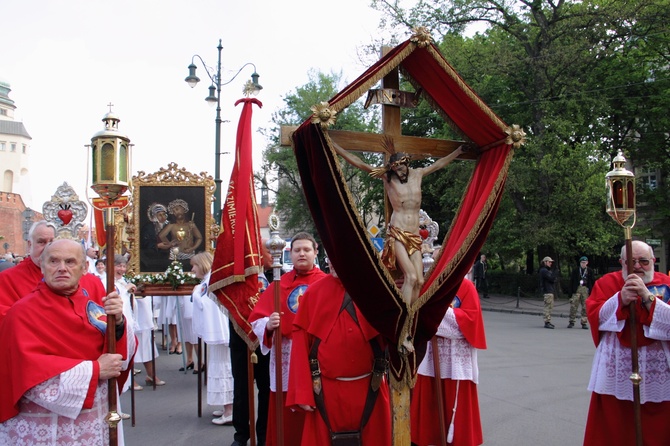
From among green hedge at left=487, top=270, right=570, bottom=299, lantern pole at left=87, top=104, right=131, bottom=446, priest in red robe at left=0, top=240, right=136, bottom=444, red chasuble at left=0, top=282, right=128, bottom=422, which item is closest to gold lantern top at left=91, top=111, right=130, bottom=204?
lantern pole at left=87, top=104, right=131, bottom=446

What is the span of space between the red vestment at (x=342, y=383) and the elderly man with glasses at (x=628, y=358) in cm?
229

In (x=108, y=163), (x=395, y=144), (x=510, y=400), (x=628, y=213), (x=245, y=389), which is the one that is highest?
(x=395, y=144)

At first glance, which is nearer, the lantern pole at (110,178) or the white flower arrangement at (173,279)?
the lantern pole at (110,178)

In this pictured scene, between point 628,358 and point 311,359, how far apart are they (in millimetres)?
2901

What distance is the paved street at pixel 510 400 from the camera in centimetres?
678

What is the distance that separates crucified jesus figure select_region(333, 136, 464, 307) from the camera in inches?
162

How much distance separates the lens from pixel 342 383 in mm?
4332

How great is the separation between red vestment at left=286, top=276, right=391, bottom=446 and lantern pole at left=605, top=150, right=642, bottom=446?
215 cm

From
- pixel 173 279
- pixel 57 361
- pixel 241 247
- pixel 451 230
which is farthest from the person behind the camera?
pixel 173 279

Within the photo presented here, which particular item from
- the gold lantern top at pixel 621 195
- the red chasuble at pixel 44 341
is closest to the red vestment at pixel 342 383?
the red chasuble at pixel 44 341

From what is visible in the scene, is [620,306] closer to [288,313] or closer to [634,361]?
[634,361]

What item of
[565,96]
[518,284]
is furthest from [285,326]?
[518,284]

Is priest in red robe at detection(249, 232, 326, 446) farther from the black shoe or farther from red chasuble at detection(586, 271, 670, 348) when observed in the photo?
the black shoe

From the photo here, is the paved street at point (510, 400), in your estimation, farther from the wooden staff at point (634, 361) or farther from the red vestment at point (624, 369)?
the wooden staff at point (634, 361)
